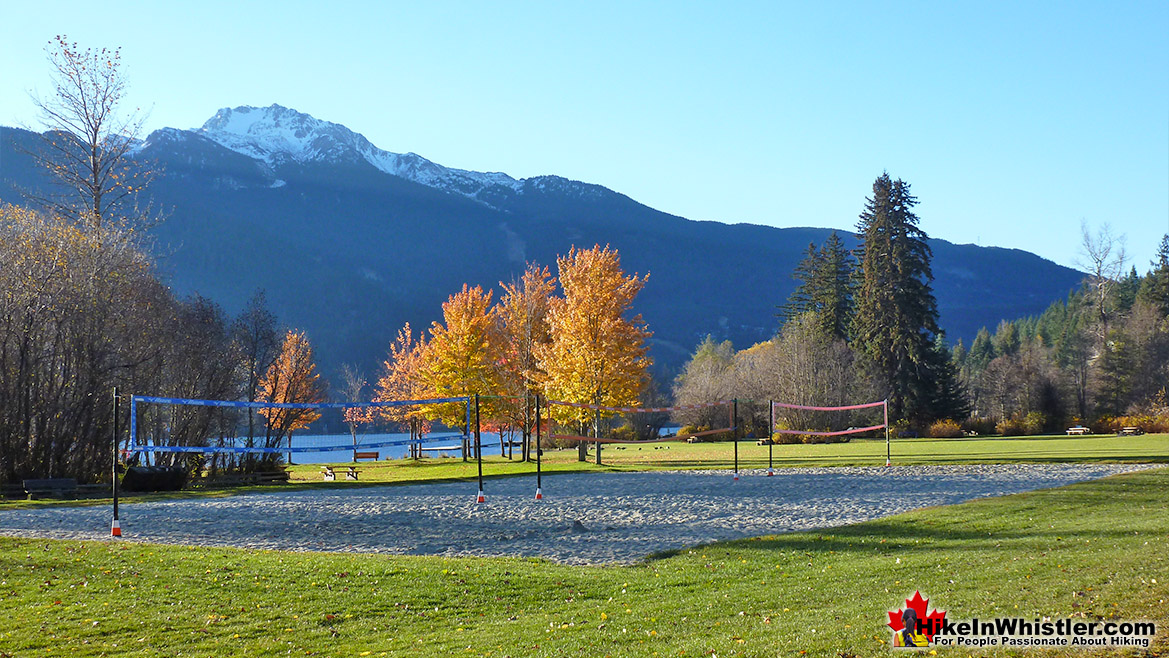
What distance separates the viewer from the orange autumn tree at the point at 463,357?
146ft

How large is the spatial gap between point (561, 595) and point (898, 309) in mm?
61566

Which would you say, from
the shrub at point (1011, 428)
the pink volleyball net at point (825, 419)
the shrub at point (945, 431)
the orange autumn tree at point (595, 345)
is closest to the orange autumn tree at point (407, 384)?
the orange autumn tree at point (595, 345)

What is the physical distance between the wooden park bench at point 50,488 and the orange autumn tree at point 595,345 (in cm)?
1923

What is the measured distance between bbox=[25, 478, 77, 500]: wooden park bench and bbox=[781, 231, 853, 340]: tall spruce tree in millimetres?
59444

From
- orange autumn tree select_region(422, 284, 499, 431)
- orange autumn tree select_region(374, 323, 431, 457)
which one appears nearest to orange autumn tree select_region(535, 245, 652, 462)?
orange autumn tree select_region(422, 284, 499, 431)

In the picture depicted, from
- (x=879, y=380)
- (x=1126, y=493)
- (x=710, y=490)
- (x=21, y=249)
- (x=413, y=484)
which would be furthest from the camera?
(x=879, y=380)

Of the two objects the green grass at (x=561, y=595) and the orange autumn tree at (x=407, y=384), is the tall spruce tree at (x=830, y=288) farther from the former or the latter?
the green grass at (x=561, y=595)

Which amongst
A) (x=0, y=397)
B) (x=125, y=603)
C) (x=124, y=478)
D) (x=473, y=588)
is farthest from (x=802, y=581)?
(x=0, y=397)

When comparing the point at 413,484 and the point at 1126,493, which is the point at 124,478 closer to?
the point at 413,484

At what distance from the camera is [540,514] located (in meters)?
17.2

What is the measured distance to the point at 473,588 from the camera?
970 centimetres

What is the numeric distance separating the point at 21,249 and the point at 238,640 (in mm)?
21286

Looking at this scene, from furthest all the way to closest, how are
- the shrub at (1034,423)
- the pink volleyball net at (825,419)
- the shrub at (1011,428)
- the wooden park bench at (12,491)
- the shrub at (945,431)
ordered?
the shrub at (1011,428), the shrub at (1034,423), the shrub at (945,431), the pink volleyball net at (825,419), the wooden park bench at (12,491)

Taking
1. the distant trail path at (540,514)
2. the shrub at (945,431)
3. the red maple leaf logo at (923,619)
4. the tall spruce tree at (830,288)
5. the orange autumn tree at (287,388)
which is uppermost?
the tall spruce tree at (830,288)
